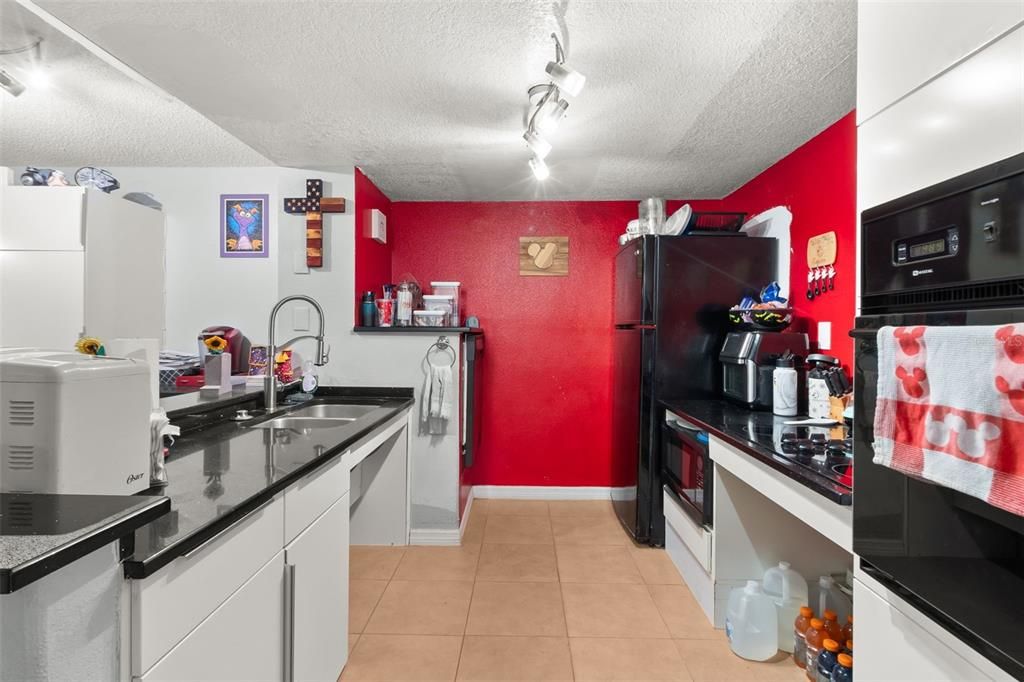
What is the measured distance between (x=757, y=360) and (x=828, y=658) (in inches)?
48.4

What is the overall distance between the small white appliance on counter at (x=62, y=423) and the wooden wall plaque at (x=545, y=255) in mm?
2968

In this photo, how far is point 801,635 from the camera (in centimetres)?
184

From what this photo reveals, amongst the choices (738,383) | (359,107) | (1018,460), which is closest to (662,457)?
(738,383)

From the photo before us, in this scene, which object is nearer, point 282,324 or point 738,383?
point 738,383

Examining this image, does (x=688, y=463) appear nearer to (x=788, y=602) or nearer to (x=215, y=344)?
(x=788, y=602)

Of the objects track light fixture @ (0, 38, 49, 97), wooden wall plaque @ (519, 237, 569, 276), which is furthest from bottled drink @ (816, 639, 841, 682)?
track light fixture @ (0, 38, 49, 97)

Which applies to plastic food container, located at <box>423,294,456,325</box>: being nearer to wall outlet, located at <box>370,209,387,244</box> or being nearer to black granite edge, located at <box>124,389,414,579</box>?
wall outlet, located at <box>370,209,387,244</box>

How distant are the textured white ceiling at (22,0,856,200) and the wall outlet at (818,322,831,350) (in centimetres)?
97

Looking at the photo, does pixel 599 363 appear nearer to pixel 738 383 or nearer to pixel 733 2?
pixel 738 383

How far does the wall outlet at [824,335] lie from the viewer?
7.88ft

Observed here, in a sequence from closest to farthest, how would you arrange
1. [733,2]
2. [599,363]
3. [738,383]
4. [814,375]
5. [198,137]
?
[733,2]
[814,375]
[738,383]
[198,137]
[599,363]

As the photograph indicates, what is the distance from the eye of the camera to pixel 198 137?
2.70 meters

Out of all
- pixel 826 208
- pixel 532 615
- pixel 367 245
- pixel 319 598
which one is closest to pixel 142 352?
pixel 319 598

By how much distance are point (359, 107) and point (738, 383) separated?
2.28 metres
